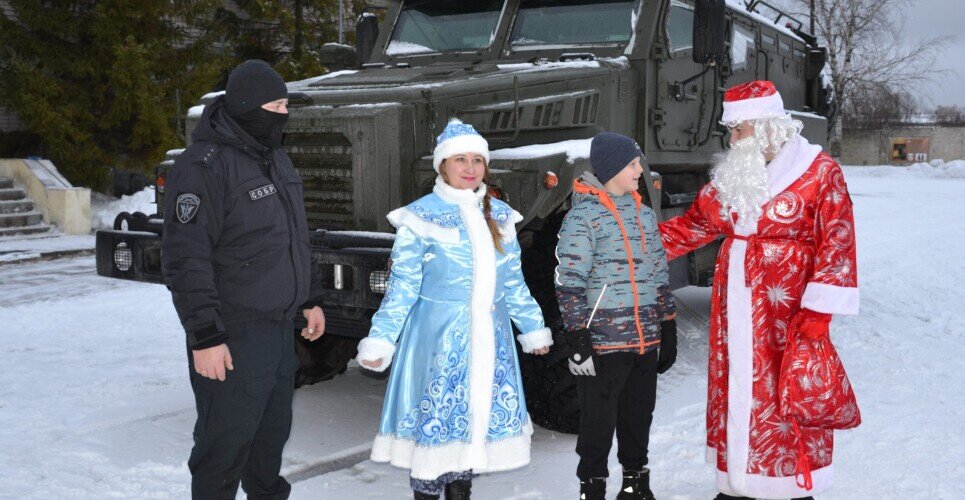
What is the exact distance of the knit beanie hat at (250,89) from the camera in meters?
2.88

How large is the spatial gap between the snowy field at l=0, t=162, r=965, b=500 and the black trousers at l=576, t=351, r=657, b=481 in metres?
0.31

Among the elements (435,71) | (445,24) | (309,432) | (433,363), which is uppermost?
(445,24)

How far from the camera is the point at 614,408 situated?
11.5 feet

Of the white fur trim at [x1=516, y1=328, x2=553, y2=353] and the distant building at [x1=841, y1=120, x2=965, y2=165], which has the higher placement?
the distant building at [x1=841, y1=120, x2=965, y2=165]

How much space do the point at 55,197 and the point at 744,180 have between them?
40.9 ft

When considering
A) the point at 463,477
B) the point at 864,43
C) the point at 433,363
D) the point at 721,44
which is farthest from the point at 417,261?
the point at 864,43

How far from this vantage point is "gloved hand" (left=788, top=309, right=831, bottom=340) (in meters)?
3.09

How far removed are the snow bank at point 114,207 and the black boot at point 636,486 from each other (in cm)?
1168

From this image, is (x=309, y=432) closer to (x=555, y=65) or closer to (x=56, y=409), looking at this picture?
(x=56, y=409)

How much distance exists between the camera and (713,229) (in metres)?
3.62

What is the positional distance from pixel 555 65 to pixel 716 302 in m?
1.98

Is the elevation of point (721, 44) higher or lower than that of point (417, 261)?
higher

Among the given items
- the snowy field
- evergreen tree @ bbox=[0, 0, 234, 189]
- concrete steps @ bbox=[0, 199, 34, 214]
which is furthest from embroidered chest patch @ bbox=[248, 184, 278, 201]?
evergreen tree @ bbox=[0, 0, 234, 189]

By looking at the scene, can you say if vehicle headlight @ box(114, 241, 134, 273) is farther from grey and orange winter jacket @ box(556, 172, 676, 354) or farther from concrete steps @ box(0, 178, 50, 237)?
concrete steps @ box(0, 178, 50, 237)
